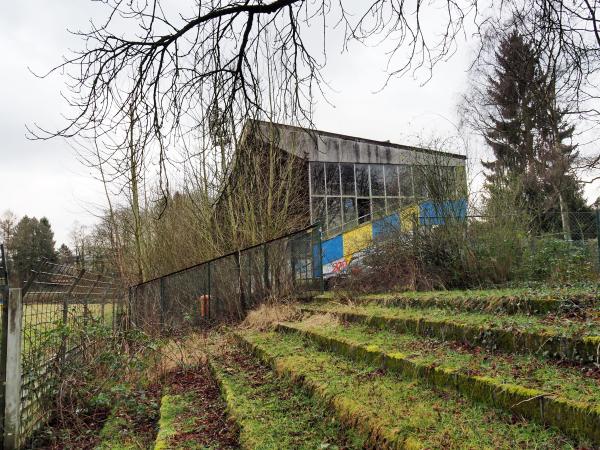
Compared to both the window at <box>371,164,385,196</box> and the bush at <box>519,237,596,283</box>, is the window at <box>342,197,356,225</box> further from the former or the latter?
the bush at <box>519,237,596,283</box>

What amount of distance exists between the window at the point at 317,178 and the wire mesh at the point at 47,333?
39.8 ft

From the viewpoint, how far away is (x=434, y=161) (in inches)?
336

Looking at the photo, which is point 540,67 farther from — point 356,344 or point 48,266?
point 48,266

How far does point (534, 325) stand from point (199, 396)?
3.39m

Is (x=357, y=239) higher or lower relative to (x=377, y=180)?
lower

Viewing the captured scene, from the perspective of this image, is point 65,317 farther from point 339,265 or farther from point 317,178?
point 317,178

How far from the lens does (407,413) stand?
290 centimetres

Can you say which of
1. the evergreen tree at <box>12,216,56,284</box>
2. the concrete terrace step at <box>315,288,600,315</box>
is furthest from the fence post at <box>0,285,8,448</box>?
the evergreen tree at <box>12,216,56,284</box>

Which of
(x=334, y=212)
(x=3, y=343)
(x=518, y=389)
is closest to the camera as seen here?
(x=518, y=389)

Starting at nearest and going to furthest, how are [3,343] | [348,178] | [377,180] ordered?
[3,343], [348,178], [377,180]

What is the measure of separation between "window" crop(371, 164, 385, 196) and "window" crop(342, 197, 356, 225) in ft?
3.68

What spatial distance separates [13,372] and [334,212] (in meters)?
14.8

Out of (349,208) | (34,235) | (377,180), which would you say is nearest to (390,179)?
(377,180)

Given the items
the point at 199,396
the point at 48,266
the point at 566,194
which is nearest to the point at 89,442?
the point at 199,396
